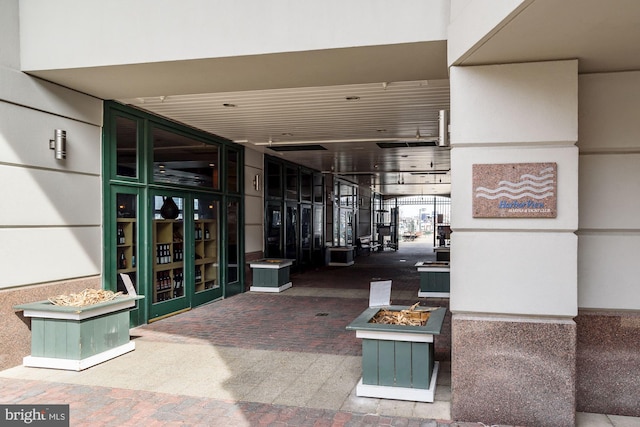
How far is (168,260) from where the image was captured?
8188 millimetres

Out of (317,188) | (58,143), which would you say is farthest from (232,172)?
(317,188)

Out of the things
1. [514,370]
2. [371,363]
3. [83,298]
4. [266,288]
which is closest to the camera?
[514,370]

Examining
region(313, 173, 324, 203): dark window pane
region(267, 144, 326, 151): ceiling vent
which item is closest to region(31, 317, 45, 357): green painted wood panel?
region(267, 144, 326, 151): ceiling vent

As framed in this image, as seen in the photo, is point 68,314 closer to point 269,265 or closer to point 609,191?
point 609,191

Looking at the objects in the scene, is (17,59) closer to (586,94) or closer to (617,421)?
(586,94)

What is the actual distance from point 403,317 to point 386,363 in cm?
63

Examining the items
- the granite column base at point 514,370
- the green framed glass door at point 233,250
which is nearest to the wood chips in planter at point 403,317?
the granite column base at point 514,370

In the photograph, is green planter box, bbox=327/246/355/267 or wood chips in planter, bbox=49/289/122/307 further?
green planter box, bbox=327/246/355/267

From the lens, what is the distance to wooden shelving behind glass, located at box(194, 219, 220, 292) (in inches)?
357

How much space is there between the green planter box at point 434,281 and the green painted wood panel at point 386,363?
6.07 m

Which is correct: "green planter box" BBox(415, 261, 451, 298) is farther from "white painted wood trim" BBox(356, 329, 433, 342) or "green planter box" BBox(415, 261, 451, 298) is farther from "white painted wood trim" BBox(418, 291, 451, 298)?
"white painted wood trim" BBox(356, 329, 433, 342)

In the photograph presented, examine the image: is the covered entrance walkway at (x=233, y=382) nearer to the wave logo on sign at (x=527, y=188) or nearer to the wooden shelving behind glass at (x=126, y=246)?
the wooden shelving behind glass at (x=126, y=246)

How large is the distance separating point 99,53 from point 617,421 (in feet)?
19.2

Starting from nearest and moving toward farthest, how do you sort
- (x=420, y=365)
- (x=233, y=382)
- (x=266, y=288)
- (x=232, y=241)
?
(x=420, y=365)
(x=233, y=382)
(x=232, y=241)
(x=266, y=288)
